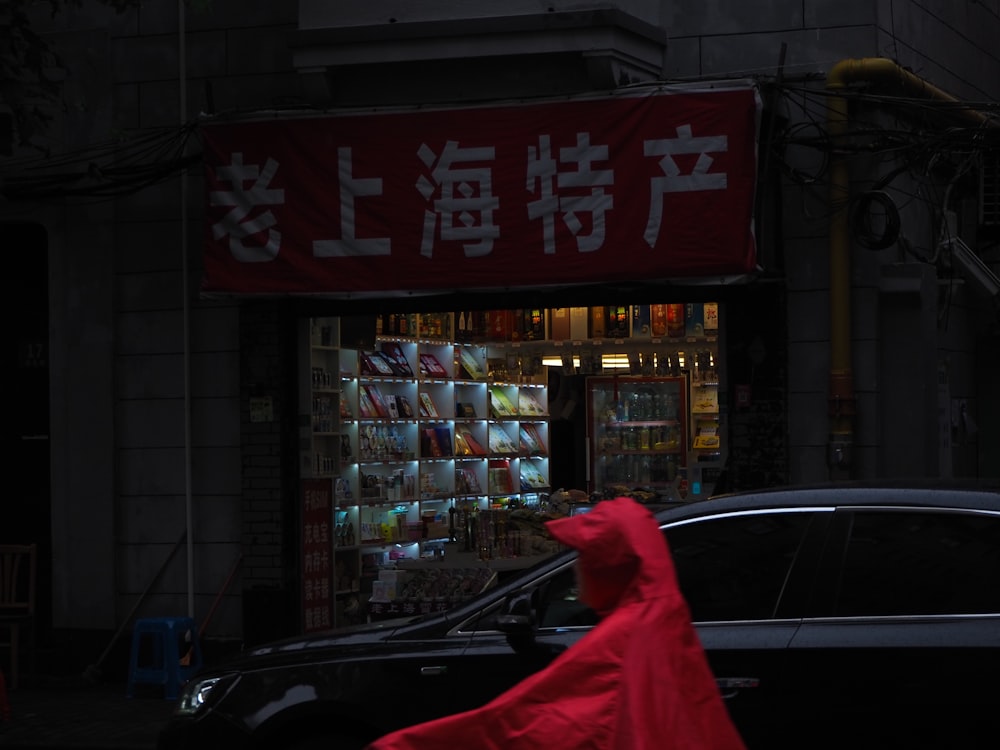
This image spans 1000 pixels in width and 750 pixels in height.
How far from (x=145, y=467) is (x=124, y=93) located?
3262mm

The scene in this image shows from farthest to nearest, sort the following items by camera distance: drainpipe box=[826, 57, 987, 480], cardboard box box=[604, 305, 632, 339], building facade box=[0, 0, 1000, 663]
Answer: cardboard box box=[604, 305, 632, 339]
building facade box=[0, 0, 1000, 663]
drainpipe box=[826, 57, 987, 480]

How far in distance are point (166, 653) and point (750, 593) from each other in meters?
7.21

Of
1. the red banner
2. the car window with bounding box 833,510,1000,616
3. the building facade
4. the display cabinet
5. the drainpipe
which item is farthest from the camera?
the display cabinet

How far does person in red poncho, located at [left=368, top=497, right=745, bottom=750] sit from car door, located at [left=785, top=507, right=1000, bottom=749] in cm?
182

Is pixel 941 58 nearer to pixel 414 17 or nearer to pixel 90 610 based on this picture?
pixel 414 17

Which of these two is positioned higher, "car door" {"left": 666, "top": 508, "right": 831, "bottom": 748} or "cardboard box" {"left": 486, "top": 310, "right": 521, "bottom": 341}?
"cardboard box" {"left": 486, "top": 310, "right": 521, "bottom": 341}

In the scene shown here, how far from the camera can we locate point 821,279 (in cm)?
1126

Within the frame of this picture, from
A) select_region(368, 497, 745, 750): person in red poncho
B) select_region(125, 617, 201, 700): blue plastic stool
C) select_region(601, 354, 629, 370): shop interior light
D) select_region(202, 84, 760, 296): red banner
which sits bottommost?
select_region(125, 617, 201, 700): blue plastic stool

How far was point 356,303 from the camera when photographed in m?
12.1

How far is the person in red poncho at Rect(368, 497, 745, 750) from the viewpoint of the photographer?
3584 millimetres

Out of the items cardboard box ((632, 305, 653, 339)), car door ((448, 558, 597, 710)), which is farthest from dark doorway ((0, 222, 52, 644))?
car door ((448, 558, 597, 710))

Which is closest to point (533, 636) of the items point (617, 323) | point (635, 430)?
point (617, 323)

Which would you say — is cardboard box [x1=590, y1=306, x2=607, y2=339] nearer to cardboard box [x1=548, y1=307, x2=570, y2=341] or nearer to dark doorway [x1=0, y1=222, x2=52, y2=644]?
cardboard box [x1=548, y1=307, x2=570, y2=341]

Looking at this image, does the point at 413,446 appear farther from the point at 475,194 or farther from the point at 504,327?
the point at 475,194
